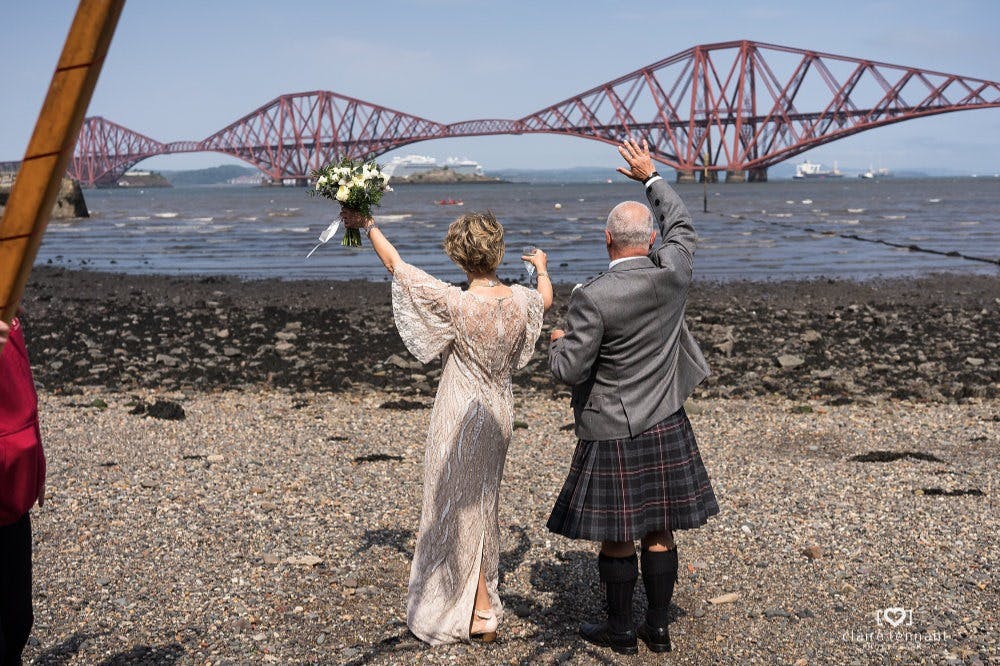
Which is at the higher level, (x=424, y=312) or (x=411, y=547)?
(x=424, y=312)

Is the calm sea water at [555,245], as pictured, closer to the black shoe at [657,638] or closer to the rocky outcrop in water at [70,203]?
the rocky outcrop in water at [70,203]

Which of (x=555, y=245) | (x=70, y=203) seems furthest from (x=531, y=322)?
(x=70, y=203)

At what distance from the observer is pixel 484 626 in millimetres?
4121

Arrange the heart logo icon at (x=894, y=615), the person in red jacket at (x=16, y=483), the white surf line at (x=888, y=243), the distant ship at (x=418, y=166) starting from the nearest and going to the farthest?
1. the person in red jacket at (x=16, y=483)
2. the heart logo icon at (x=894, y=615)
3. the white surf line at (x=888, y=243)
4. the distant ship at (x=418, y=166)

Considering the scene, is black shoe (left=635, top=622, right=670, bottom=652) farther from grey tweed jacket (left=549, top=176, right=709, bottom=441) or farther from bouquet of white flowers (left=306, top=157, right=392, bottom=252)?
bouquet of white flowers (left=306, top=157, right=392, bottom=252)

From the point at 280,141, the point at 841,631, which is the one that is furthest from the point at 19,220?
the point at 280,141

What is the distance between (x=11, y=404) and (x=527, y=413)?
6428 millimetres

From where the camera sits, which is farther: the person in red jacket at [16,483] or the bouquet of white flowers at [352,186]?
the bouquet of white flowers at [352,186]

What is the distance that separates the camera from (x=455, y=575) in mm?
4094

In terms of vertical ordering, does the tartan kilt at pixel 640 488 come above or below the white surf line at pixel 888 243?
above

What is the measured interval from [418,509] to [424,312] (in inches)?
93.2

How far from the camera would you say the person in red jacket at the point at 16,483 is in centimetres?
256

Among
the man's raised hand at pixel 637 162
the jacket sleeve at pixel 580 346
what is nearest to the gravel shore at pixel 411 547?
the jacket sleeve at pixel 580 346

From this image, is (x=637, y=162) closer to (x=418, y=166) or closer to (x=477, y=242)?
(x=477, y=242)
